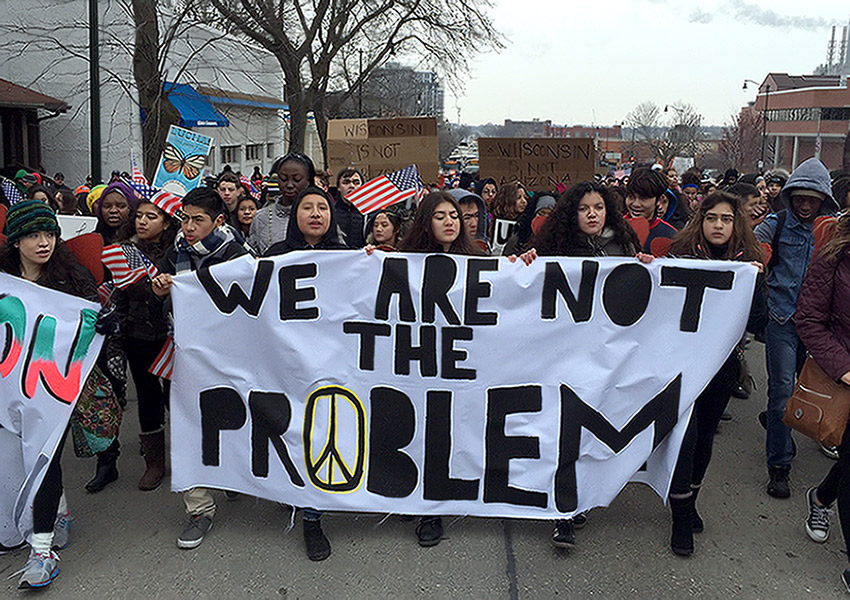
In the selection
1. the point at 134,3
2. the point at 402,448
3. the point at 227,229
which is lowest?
the point at 402,448

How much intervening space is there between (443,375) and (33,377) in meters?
1.88

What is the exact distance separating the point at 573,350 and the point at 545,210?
8.19ft

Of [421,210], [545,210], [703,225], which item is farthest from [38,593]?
[545,210]

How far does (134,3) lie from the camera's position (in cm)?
1209

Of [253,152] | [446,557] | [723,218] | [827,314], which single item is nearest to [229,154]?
[253,152]

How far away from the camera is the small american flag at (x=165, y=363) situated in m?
4.18

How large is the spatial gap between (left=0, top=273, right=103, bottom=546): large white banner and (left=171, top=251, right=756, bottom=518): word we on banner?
478 millimetres

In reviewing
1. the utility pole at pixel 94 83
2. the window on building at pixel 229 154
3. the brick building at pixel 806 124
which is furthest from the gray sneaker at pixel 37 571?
the brick building at pixel 806 124

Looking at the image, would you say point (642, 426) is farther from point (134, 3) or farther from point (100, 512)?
point (134, 3)

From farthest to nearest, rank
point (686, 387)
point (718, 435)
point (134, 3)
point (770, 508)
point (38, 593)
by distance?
point (134, 3), point (718, 435), point (770, 508), point (686, 387), point (38, 593)

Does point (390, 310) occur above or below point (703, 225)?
below

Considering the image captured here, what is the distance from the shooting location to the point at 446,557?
147 inches

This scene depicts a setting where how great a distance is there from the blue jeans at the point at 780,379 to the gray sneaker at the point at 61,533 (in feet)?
12.4

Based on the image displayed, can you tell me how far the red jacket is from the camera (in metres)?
3.52
